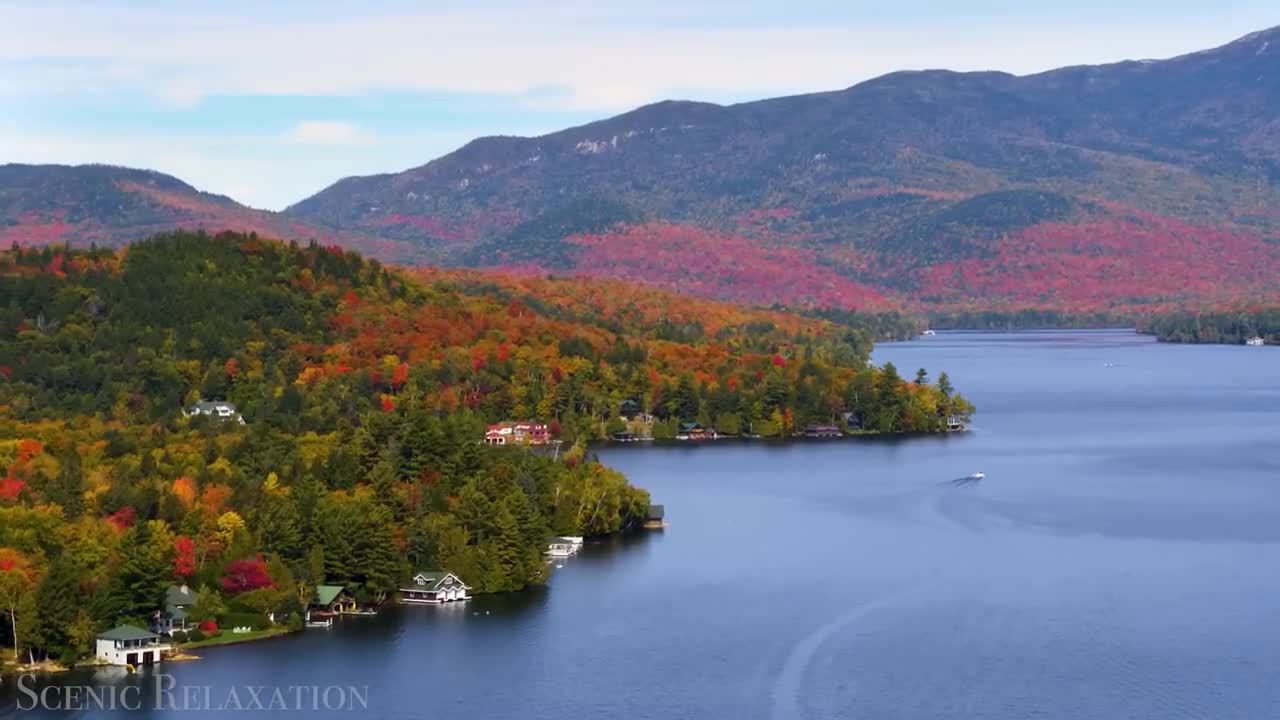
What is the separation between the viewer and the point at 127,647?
39219mm

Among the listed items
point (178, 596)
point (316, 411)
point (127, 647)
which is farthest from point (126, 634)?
point (316, 411)

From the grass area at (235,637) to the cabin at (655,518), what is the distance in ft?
59.6

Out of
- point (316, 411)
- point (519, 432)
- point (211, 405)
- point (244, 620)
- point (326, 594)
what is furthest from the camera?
point (519, 432)

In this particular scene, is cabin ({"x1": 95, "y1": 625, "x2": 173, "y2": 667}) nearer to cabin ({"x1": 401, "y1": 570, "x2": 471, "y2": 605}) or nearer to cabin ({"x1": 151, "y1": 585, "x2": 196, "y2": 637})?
cabin ({"x1": 151, "y1": 585, "x2": 196, "y2": 637})

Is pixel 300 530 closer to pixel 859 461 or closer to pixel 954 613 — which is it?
pixel 954 613

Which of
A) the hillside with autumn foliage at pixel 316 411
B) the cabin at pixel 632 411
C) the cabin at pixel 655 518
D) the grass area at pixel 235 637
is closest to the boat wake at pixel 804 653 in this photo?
the hillside with autumn foliage at pixel 316 411

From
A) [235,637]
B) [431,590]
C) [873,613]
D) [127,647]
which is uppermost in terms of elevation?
[431,590]

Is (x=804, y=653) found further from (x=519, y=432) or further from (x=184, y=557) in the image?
(x=519, y=432)

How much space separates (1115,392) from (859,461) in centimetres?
4110

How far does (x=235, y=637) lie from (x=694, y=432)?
49283mm

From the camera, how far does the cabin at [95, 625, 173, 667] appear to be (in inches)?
1540

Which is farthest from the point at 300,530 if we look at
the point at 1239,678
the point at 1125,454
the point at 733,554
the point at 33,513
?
the point at 1125,454

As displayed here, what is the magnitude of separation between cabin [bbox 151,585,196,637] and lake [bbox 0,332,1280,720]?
5.00 feet

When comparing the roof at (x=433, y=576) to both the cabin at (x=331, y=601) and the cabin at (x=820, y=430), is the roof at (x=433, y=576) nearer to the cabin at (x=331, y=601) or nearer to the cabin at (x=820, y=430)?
the cabin at (x=331, y=601)
